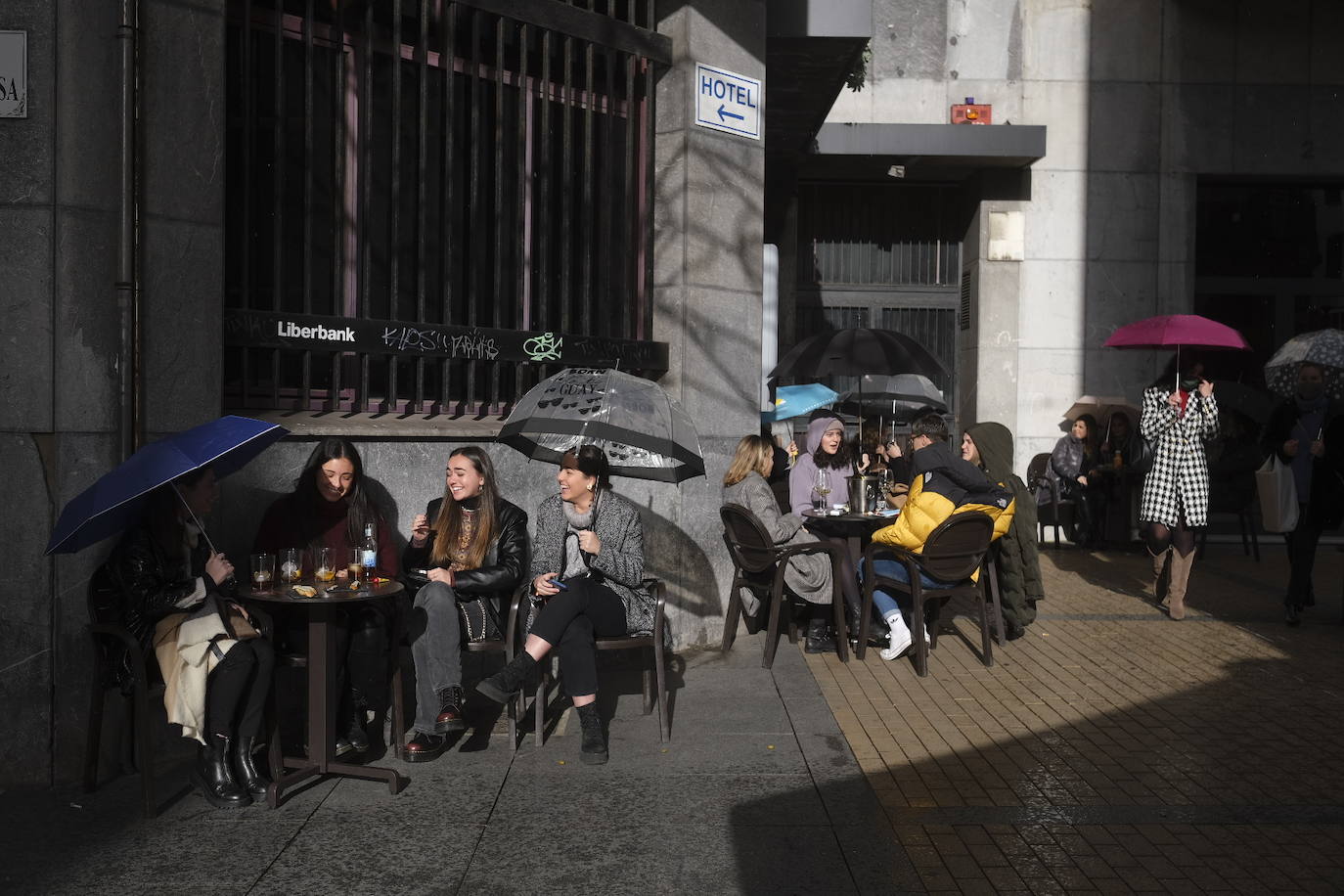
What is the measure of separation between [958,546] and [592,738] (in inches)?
123

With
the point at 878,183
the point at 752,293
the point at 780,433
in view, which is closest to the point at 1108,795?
the point at 752,293

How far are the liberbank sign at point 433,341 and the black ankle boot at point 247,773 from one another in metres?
2.04

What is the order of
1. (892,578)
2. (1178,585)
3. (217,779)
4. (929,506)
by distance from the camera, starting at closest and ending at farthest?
(217,779)
(929,506)
(892,578)
(1178,585)

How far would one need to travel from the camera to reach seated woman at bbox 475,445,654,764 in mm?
6086

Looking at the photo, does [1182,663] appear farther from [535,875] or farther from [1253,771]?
[535,875]

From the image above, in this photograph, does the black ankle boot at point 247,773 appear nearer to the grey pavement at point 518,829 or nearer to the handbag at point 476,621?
the grey pavement at point 518,829

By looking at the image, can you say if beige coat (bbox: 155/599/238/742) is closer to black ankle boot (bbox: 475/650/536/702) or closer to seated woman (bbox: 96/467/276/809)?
seated woman (bbox: 96/467/276/809)

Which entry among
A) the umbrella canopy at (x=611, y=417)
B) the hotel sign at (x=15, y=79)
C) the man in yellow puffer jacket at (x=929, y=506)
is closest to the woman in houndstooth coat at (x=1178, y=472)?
the man in yellow puffer jacket at (x=929, y=506)

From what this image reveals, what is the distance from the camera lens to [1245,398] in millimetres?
16094

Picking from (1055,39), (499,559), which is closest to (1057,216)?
(1055,39)

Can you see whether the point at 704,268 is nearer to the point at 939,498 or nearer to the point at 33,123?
the point at 939,498

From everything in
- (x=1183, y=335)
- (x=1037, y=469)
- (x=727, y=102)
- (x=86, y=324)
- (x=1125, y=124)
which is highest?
(x=1125, y=124)

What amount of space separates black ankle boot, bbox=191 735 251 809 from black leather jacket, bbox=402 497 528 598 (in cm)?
142

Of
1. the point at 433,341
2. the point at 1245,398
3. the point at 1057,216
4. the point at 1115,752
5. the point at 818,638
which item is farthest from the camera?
the point at 1245,398
